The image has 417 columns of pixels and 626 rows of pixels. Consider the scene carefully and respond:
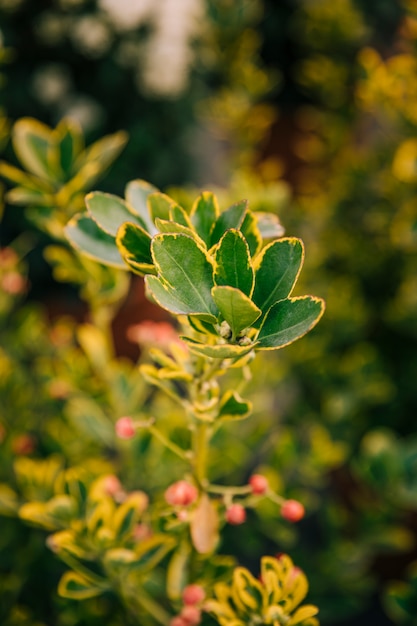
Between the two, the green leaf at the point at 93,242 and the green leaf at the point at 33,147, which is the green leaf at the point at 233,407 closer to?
the green leaf at the point at 93,242

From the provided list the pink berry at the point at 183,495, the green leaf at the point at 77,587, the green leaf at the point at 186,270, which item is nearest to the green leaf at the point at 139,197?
the green leaf at the point at 186,270

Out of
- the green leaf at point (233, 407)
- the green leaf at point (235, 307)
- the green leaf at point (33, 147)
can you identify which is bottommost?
the green leaf at point (233, 407)

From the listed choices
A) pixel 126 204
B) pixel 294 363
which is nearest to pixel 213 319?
pixel 126 204

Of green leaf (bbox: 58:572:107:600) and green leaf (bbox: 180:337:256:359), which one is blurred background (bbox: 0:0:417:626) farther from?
green leaf (bbox: 180:337:256:359)

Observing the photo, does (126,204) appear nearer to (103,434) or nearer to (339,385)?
(103,434)

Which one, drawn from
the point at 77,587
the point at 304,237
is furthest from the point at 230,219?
the point at 304,237
